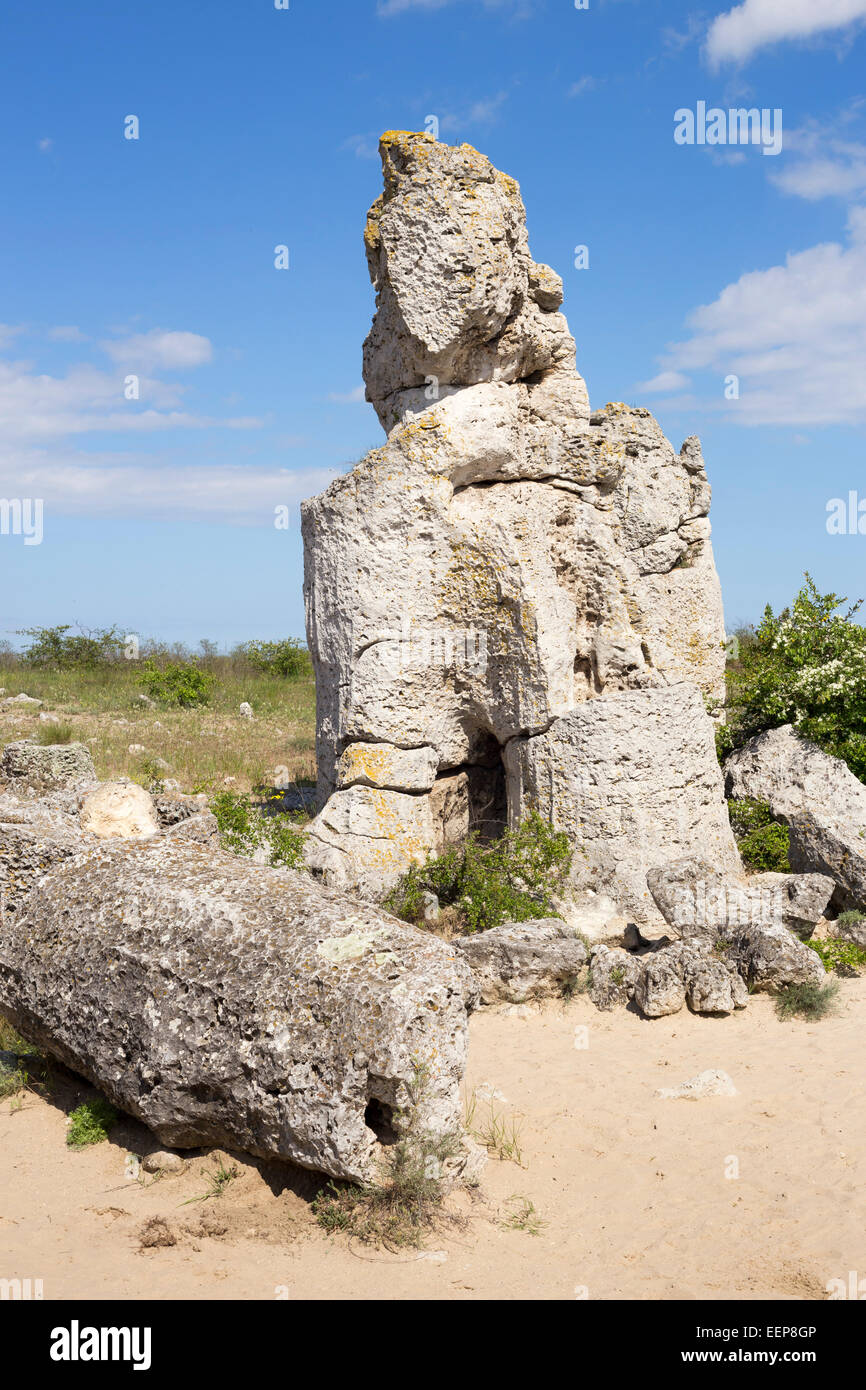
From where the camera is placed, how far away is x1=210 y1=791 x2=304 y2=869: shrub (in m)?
8.79

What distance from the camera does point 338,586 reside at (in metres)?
9.56

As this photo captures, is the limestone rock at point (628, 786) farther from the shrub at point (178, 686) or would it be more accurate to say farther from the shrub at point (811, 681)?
the shrub at point (178, 686)

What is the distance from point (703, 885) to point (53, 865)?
4.73 m

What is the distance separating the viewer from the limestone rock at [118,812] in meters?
8.42

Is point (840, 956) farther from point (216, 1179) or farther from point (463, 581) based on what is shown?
point (216, 1179)

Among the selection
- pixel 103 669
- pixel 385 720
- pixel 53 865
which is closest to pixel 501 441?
pixel 385 720

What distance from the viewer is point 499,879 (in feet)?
28.5

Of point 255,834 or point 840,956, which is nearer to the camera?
point 840,956

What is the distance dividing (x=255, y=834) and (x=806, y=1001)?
4.78 m

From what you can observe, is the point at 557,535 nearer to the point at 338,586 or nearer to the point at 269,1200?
the point at 338,586

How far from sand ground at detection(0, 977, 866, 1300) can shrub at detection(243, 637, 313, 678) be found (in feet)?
74.1

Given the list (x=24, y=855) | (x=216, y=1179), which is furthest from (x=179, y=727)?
(x=216, y=1179)

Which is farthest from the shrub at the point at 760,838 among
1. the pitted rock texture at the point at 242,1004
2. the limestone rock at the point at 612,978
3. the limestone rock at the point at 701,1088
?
the pitted rock texture at the point at 242,1004

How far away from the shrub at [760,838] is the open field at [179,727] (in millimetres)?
5659
